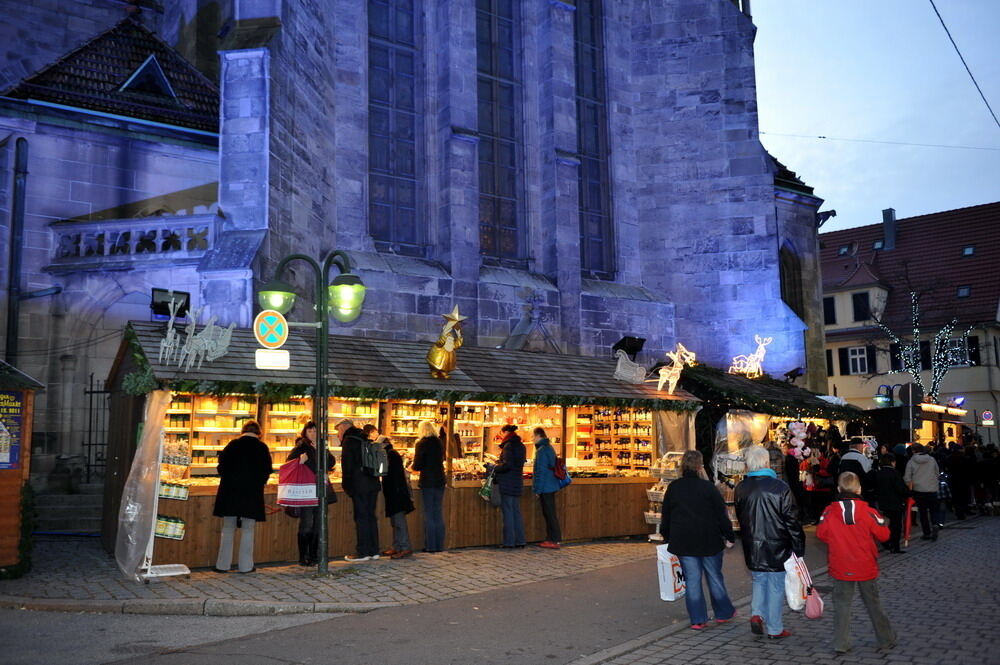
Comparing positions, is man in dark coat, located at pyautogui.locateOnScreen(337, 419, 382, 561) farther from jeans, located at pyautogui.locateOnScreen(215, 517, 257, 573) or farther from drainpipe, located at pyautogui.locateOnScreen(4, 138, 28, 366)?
drainpipe, located at pyautogui.locateOnScreen(4, 138, 28, 366)

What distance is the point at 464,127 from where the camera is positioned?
18.9 meters

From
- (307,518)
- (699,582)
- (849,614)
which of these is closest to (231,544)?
(307,518)

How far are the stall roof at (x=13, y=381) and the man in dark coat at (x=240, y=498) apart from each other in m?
2.26

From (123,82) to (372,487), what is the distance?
38.1 ft

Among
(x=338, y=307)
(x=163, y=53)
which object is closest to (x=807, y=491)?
(x=338, y=307)

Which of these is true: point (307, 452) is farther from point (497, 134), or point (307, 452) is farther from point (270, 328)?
point (497, 134)

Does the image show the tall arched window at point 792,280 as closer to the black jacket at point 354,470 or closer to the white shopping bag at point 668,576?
the black jacket at point 354,470

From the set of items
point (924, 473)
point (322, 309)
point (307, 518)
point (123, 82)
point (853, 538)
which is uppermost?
point (123, 82)

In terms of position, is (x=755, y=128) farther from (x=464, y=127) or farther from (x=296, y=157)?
(x=296, y=157)

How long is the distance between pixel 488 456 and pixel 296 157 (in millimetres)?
6207

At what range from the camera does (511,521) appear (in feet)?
43.9

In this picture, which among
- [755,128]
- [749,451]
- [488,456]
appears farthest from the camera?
[755,128]

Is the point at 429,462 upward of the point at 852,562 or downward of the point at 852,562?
upward

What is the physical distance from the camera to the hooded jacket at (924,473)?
14.9 m
